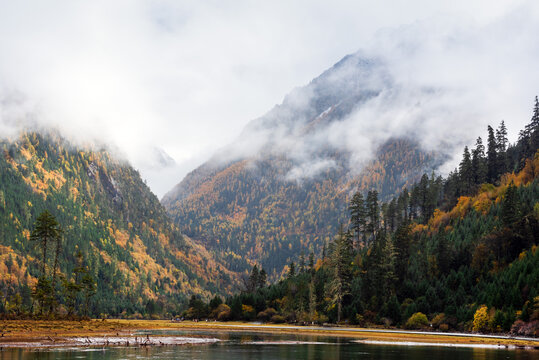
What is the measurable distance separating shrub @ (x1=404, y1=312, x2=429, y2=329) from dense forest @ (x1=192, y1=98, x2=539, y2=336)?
0.74 feet

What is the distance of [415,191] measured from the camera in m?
195

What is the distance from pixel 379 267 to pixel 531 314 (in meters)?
50.9

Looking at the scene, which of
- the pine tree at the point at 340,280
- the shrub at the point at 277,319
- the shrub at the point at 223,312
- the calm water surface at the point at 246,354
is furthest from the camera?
the shrub at the point at 223,312

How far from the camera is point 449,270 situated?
131625mm

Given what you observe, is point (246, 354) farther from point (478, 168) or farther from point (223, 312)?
point (478, 168)

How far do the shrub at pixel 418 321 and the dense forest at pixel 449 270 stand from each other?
0.74ft

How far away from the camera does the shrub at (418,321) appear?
11912cm

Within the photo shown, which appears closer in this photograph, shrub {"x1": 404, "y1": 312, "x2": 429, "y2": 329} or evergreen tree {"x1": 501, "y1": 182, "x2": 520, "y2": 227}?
shrub {"x1": 404, "y1": 312, "x2": 429, "y2": 329}

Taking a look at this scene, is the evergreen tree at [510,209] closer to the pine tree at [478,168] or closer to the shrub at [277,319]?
the pine tree at [478,168]

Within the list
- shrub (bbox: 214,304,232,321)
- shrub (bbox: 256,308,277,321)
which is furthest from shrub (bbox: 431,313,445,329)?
shrub (bbox: 214,304,232,321)

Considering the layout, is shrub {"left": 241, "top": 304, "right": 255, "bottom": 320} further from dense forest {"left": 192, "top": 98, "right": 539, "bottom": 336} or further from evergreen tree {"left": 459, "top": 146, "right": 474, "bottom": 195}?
evergreen tree {"left": 459, "top": 146, "right": 474, "bottom": 195}

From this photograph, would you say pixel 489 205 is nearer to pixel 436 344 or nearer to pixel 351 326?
pixel 351 326

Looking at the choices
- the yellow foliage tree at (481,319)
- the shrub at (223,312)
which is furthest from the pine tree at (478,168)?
the shrub at (223,312)

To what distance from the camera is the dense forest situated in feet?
353
